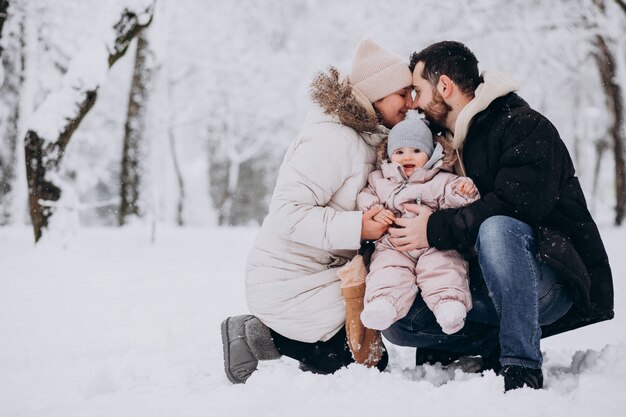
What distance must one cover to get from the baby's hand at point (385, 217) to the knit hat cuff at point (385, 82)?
66 centimetres

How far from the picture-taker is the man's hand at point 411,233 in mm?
2412

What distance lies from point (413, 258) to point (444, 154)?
0.54m

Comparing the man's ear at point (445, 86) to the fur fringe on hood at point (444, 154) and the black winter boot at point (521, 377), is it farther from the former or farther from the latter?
the black winter boot at point (521, 377)

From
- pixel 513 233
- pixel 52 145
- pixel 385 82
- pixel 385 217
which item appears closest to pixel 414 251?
pixel 385 217

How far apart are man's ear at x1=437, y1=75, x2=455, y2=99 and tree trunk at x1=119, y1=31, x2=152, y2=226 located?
8.80m

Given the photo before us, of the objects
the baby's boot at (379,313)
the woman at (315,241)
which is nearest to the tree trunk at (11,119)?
the woman at (315,241)

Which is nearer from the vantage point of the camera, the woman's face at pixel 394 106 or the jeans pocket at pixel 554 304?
the jeans pocket at pixel 554 304

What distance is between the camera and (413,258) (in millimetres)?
2506

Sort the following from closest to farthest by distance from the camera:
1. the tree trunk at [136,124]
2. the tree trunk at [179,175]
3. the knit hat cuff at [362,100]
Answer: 1. the knit hat cuff at [362,100]
2. the tree trunk at [136,124]
3. the tree trunk at [179,175]

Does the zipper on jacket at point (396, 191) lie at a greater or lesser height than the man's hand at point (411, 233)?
greater

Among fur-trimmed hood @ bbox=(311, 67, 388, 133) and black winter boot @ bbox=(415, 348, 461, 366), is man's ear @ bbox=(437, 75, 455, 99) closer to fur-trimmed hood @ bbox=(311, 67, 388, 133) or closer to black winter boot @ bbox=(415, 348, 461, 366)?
fur-trimmed hood @ bbox=(311, 67, 388, 133)

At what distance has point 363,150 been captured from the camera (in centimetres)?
273

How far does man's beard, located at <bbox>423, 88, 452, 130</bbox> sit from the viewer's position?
9.11 feet

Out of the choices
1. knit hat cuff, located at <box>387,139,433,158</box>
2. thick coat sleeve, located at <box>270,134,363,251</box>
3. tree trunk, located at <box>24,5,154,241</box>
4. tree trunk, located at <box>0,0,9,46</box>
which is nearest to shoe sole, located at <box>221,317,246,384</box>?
thick coat sleeve, located at <box>270,134,363,251</box>
